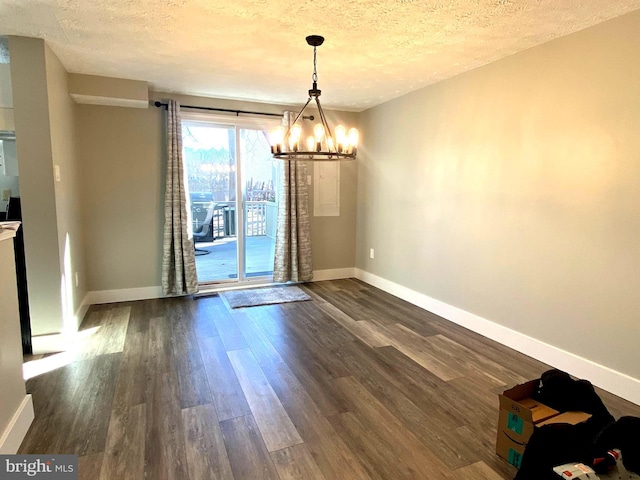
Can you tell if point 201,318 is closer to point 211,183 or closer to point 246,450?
point 211,183

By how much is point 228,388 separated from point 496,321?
237 cm

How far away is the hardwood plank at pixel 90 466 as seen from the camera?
1783mm

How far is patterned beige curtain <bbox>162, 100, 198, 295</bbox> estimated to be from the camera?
438cm

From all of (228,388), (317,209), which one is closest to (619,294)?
(228,388)

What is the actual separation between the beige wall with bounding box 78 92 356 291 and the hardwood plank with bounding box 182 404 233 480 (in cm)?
273

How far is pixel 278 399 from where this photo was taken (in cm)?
246

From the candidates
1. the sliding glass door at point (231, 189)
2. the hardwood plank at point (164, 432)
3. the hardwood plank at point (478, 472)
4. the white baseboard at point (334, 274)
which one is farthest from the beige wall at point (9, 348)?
the white baseboard at point (334, 274)

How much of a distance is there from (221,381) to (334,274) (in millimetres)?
3142

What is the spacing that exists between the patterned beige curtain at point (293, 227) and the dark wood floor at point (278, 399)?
1289mm

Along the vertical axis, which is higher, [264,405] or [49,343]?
[49,343]

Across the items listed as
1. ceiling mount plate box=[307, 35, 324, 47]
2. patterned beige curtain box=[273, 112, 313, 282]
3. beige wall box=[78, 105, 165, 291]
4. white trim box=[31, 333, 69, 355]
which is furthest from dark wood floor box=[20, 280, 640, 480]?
ceiling mount plate box=[307, 35, 324, 47]

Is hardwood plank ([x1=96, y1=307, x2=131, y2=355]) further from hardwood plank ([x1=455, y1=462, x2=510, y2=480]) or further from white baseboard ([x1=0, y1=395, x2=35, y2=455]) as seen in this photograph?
hardwood plank ([x1=455, y1=462, x2=510, y2=480])

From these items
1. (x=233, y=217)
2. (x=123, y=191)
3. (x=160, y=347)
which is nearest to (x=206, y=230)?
(x=233, y=217)

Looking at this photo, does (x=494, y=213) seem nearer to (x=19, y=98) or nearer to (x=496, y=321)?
(x=496, y=321)
